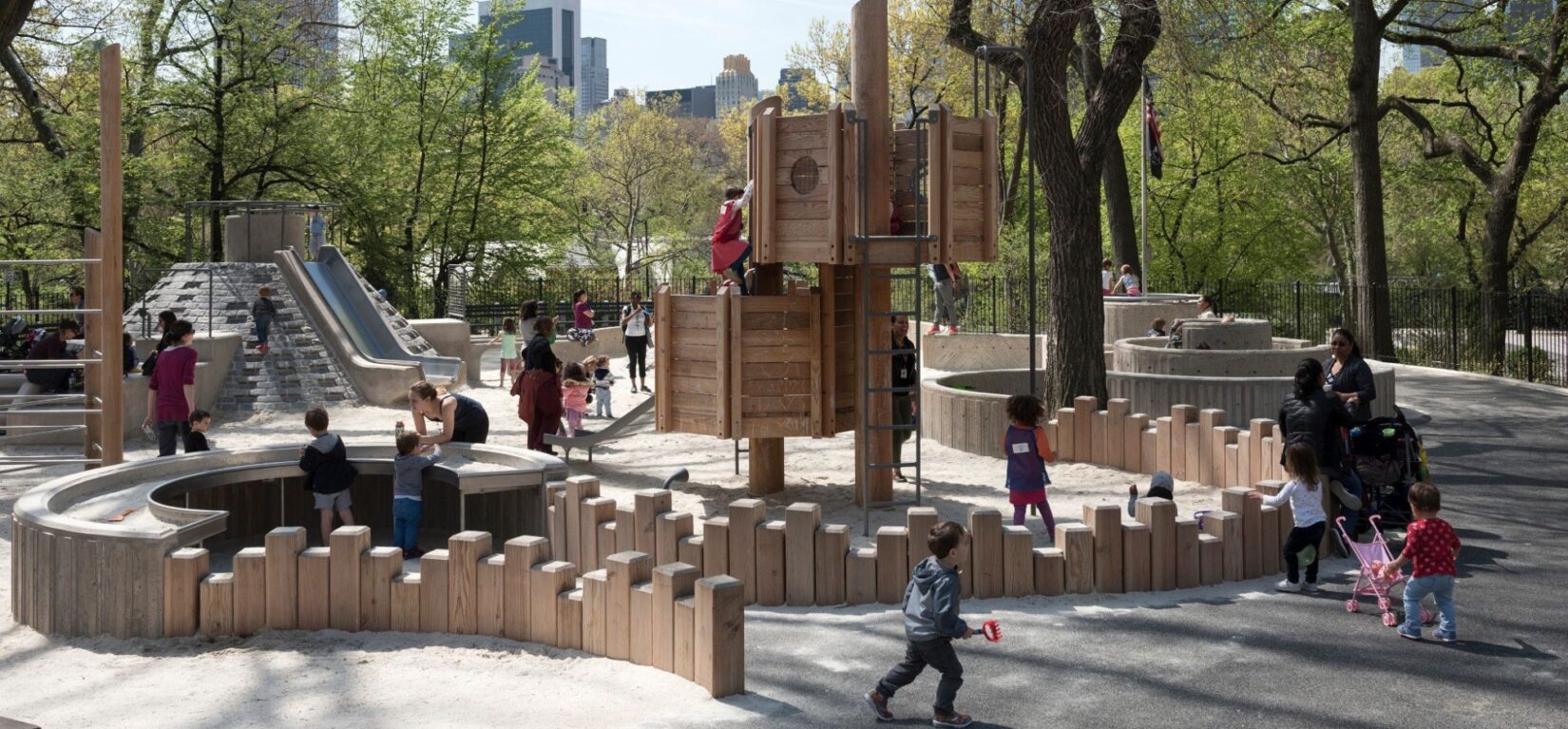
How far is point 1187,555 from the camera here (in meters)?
10.4

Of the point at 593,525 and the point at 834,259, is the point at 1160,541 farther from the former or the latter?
the point at 593,525

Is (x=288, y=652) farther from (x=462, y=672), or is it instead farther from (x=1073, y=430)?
(x=1073, y=430)

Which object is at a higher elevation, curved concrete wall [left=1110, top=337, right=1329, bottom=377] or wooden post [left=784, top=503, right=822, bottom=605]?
curved concrete wall [left=1110, top=337, right=1329, bottom=377]

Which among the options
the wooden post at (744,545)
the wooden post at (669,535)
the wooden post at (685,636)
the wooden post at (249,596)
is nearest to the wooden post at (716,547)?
the wooden post at (744,545)

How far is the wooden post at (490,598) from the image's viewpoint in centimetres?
930

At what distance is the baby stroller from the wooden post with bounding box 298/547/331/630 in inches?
309

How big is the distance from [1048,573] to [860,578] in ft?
4.22

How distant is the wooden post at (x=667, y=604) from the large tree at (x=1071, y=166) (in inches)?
441

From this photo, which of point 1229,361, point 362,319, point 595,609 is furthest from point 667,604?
point 362,319

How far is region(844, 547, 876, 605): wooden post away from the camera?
10.1 m

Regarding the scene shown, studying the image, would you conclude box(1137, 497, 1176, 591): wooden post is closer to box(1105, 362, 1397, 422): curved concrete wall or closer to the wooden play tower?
the wooden play tower

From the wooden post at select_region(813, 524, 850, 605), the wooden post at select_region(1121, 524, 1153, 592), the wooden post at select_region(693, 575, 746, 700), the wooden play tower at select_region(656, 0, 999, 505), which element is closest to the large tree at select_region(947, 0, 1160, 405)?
the wooden play tower at select_region(656, 0, 999, 505)

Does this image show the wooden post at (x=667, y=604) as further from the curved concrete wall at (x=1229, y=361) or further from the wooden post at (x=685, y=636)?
the curved concrete wall at (x=1229, y=361)

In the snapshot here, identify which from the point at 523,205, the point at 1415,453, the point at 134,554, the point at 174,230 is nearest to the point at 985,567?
the point at 1415,453
